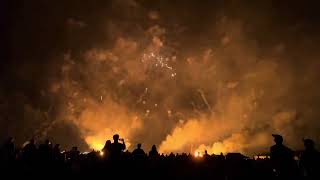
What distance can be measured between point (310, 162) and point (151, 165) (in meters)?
6.72

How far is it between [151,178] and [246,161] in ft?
17.6

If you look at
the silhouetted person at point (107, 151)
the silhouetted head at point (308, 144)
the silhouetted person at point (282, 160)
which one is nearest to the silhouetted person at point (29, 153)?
the silhouetted person at point (107, 151)

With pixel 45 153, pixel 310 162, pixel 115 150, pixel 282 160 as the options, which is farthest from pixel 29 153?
pixel 310 162

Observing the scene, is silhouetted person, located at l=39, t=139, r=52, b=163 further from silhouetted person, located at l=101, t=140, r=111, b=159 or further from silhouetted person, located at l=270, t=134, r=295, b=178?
silhouetted person, located at l=270, t=134, r=295, b=178

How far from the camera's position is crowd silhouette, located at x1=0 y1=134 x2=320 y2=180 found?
10.5 m

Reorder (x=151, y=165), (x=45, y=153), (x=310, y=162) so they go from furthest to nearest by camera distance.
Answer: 1. (x=151, y=165)
2. (x=45, y=153)
3. (x=310, y=162)

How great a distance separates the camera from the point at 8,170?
1202 centimetres

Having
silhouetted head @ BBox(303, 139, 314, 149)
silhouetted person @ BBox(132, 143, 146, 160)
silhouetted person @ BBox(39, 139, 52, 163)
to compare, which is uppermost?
silhouetted person @ BBox(39, 139, 52, 163)

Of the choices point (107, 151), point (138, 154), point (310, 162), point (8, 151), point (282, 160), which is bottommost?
point (310, 162)

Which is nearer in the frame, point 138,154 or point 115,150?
point 115,150

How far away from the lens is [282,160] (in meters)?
10.3

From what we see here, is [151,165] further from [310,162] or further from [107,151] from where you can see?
[310,162]

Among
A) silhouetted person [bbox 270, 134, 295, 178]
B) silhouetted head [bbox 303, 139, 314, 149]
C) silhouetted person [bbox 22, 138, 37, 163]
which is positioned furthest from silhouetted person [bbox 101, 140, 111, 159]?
silhouetted head [bbox 303, 139, 314, 149]

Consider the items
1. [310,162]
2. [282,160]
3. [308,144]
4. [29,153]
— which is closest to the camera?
[282,160]
